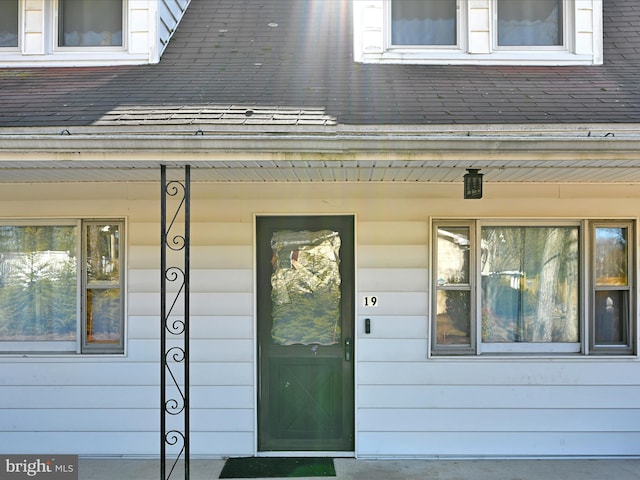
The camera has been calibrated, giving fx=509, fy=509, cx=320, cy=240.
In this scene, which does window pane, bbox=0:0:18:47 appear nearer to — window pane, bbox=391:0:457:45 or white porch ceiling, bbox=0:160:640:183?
white porch ceiling, bbox=0:160:640:183

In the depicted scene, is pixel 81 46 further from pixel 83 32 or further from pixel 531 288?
pixel 531 288

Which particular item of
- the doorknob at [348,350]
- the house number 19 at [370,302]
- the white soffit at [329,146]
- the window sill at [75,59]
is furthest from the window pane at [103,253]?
the house number 19 at [370,302]

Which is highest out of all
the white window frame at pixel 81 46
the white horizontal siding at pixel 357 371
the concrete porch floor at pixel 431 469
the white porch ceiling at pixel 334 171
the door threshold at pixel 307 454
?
the white window frame at pixel 81 46

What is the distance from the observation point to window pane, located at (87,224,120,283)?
4.79 m

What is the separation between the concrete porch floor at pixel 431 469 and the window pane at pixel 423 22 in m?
3.97

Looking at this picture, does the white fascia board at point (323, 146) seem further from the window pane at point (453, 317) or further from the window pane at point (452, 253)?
the window pane at point (453, 317)

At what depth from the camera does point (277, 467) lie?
4.49 m

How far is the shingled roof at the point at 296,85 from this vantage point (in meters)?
3.67

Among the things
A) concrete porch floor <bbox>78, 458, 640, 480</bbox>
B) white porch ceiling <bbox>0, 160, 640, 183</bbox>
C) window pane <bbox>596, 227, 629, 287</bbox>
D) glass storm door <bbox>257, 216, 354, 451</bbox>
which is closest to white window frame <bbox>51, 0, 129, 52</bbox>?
white porch ceiling <bbox>0, 160, 640, 183</bbox>

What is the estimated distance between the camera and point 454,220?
4719 mm

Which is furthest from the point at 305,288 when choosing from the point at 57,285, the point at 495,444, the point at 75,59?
the point at 75,59

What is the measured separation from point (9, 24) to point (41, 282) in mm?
2632

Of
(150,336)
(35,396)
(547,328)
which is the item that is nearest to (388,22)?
(547,328)

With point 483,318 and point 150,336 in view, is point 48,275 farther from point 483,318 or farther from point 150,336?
point 483,318
